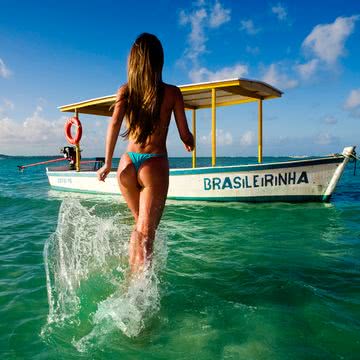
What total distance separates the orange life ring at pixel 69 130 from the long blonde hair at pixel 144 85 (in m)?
9.50

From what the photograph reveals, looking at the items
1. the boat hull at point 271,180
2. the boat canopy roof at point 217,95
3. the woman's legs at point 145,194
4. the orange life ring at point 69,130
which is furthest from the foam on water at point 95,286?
the orange life ring at point 69,130

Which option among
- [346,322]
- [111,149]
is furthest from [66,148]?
[346,322]

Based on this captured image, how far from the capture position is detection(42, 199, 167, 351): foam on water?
2451 millimetres

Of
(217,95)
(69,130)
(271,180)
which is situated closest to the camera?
(271,180)

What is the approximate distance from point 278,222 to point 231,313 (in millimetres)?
3991

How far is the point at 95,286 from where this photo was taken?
3.22 m

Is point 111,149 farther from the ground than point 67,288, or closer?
farther from the ground

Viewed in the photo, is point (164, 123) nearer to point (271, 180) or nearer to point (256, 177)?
point (256, 177)

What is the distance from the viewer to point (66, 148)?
1307 cm

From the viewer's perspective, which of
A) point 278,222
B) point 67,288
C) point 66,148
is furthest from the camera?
point 66,148

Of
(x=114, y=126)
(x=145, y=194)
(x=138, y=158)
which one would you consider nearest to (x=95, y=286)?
(x=145, y=194)

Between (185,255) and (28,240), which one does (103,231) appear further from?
(28,240)

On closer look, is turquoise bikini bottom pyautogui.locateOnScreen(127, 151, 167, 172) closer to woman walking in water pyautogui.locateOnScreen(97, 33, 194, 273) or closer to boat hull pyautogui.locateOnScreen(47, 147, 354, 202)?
woman walking in water pyautogui.locateOnScreen(97, 33, 194, 273)

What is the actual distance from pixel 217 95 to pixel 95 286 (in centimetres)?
753
